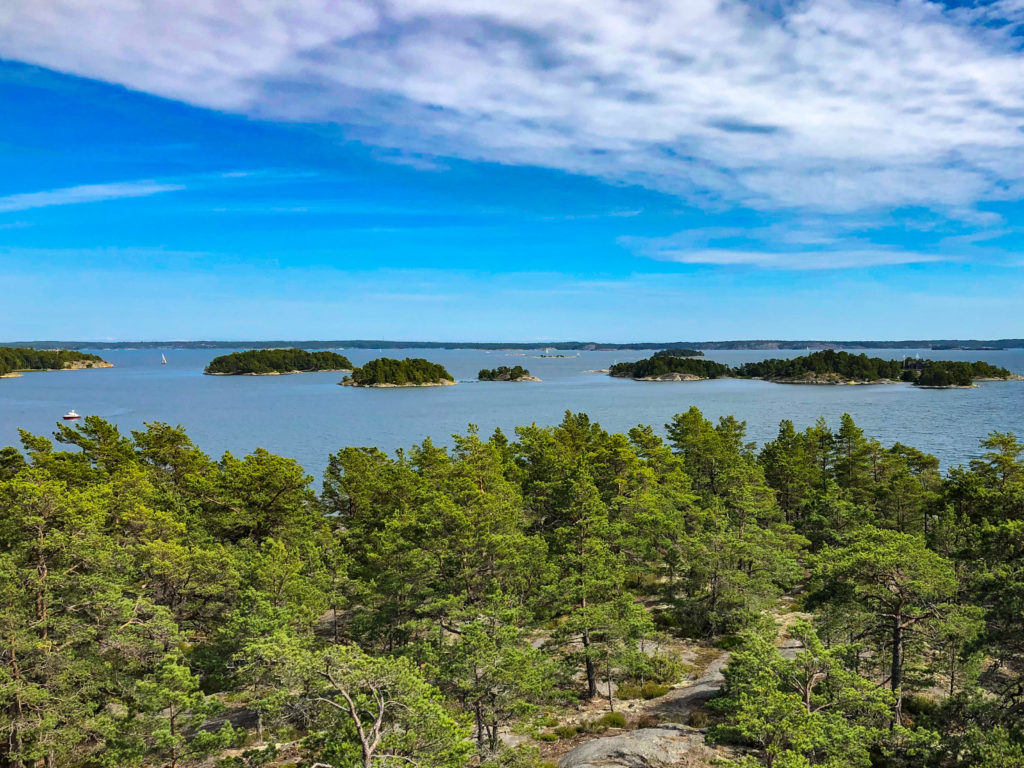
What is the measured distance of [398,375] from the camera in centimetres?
18088

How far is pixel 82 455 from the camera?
35625mm

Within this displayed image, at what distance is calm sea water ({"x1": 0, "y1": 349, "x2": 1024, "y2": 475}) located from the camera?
82.2 metres

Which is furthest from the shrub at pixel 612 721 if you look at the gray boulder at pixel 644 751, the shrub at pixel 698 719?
the gray boulder at pixel 644 751

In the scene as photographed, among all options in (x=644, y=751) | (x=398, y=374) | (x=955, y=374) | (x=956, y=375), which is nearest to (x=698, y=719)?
(x=644, y=751)

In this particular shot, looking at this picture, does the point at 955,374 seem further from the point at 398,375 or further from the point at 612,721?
the point at 612,721

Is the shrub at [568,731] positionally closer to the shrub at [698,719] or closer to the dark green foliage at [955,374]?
the shrub at [698,719]

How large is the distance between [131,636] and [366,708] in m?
10.7

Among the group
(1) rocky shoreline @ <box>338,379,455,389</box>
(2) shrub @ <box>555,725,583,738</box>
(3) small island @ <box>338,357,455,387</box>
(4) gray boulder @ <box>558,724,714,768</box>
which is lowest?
(2) shrub @ <box>555,725,583,738</box>

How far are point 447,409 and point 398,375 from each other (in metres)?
63.9

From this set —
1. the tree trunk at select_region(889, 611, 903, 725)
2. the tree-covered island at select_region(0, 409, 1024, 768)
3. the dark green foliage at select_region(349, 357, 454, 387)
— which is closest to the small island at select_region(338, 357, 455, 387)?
the dark green foliage at select_region(349, 357, 454, 387)

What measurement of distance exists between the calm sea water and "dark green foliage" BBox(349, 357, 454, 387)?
12207 mm

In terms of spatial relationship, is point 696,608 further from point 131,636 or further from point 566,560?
point 131,636

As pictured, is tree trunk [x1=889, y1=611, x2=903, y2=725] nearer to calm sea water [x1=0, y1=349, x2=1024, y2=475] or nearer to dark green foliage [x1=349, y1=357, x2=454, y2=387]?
calm sea water [x1=0, y1=349, x2=1024, y2=475]

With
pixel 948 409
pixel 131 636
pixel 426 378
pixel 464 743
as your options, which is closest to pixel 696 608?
pixel 464 743
